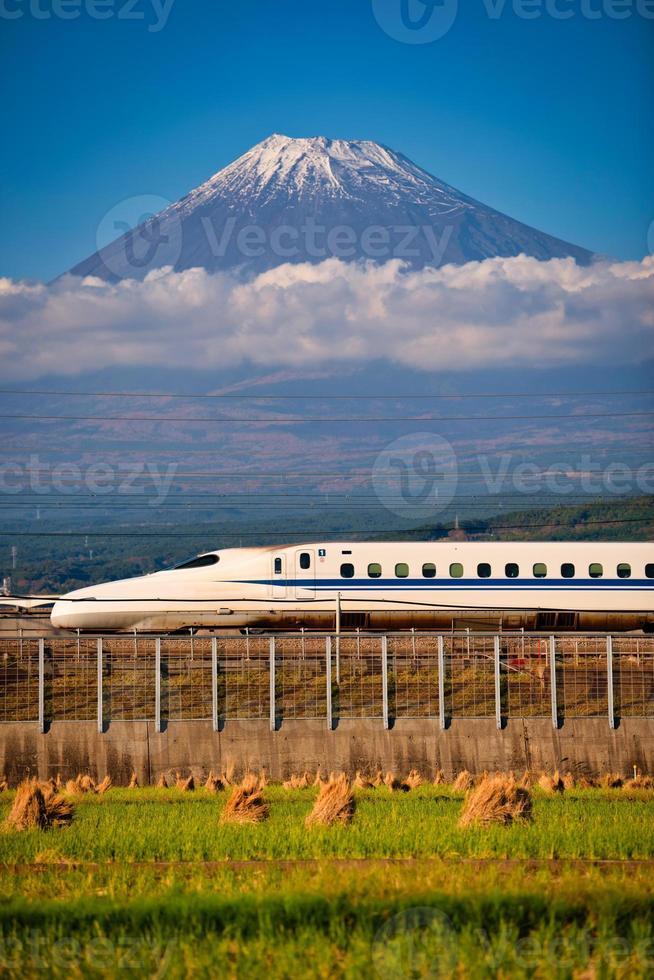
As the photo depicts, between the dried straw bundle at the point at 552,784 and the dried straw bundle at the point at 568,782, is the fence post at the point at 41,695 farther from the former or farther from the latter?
the dried straw bundle at the point at 568,782

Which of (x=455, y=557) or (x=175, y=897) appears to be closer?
(x=175, y=897)

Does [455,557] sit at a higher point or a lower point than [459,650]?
higher

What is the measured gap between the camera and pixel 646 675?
1446 inches

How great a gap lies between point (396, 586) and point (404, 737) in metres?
20.1

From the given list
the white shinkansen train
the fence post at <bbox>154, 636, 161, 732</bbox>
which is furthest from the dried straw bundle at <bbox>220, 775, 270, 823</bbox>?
the white shinkansen train

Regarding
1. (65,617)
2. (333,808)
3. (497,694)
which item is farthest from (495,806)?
(65,617)

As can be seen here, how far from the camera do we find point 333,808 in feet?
80.3

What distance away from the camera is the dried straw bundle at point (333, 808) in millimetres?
24281

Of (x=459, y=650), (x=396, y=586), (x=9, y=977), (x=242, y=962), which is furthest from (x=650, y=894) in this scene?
(x=396, y=586)

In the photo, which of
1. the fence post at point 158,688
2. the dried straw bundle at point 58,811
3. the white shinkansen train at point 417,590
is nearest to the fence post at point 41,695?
the fence post at point 158,688

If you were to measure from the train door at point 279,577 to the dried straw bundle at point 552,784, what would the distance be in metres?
23.0

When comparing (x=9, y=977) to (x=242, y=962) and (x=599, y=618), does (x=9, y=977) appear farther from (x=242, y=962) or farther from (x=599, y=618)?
(x=599, y=618)

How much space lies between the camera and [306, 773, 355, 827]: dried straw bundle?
79.7 feet

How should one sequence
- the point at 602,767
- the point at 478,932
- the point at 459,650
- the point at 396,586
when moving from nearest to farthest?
the point at 478,932 < the point at 602,767 < the point at 459,650 < the point at 396,586
